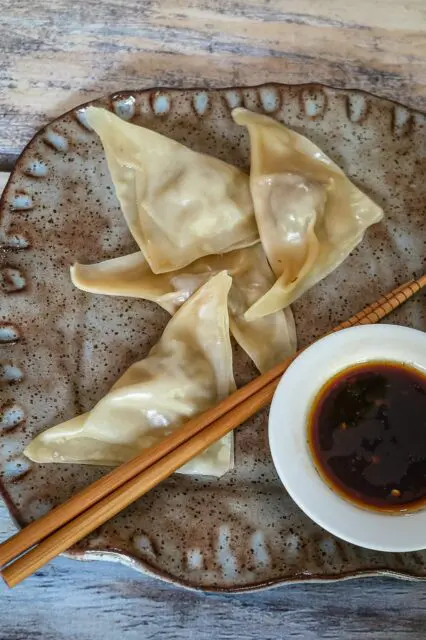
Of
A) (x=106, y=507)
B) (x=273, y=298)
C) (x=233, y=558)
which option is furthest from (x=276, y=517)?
→ (x=273, y=298)

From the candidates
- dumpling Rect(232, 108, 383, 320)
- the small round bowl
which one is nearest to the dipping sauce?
the small round bowl

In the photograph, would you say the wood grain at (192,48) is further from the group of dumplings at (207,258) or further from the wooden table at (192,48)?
the group of dumplings at (207,258)

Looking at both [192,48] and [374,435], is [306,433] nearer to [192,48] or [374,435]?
Answer: [374,435]

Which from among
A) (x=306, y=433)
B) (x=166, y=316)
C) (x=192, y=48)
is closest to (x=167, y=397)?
(x=166, y=316)

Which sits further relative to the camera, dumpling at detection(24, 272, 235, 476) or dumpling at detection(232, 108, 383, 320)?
dumpling at detection(232, 108, 383, 320)

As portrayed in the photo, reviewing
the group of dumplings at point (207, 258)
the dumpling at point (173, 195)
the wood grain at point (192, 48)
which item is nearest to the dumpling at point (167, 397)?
the group of dumplings at point (207, 258)

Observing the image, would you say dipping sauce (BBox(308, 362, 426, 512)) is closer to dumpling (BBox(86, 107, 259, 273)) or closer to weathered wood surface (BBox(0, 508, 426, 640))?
weathered wood surface (BBox(0, 508, 426, 640))
